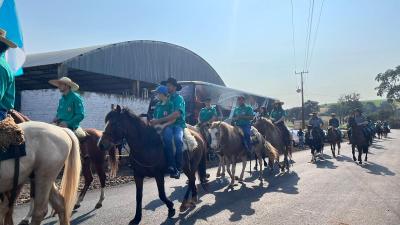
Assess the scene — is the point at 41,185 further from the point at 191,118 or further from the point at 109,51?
the point at 109,51

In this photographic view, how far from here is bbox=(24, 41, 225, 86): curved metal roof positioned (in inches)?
864

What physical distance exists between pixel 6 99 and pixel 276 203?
584cm

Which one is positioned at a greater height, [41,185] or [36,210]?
[41,185]

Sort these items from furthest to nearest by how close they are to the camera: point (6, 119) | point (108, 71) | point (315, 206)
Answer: point (108, 71) → point (315, 206) → point (6, 119)

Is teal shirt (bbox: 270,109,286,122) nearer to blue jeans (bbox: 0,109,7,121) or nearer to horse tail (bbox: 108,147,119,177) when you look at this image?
horse tail (bbox: 108,147,119,177)

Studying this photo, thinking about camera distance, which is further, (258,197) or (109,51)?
→ (109,51)

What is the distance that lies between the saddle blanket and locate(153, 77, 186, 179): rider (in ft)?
8.74

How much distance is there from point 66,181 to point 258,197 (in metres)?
4.85

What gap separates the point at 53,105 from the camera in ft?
61.4

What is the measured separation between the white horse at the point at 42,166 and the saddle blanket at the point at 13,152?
5 centimetres

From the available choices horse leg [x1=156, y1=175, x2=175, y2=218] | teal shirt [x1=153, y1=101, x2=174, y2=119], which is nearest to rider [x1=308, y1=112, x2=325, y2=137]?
teal shirt [x1=153, y1=101, x2=174, y2=119]

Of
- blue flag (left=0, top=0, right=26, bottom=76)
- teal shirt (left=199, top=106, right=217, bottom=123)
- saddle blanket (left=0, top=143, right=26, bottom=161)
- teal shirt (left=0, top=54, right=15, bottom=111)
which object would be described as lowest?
saddle blanket (left=0, top=143, right=26, bottom=161)

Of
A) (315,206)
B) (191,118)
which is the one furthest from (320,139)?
(315,206)

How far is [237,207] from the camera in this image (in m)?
7.19
